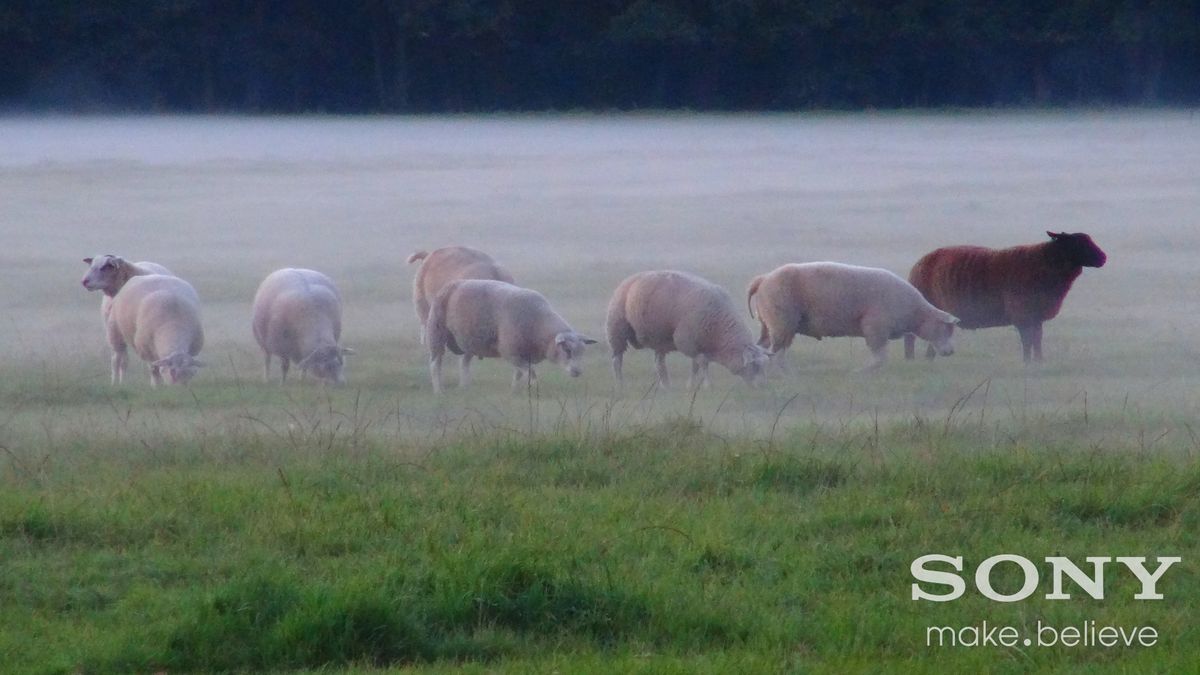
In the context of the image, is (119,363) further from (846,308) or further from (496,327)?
(846,308)

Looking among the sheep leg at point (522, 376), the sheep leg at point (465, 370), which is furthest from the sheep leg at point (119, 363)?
the sheep leg at point (522, 376)

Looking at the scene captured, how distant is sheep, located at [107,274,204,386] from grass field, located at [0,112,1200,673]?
21 centimetres

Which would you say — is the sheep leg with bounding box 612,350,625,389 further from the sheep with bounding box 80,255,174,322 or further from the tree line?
the tree line

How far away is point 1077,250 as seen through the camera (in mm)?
11352

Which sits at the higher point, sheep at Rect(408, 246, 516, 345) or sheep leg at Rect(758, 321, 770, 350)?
sheep at Rect(408, 246, 516, 345)

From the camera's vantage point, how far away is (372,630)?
4.61 m

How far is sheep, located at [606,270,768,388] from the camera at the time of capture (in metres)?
10.2

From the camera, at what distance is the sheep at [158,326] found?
10242 mm

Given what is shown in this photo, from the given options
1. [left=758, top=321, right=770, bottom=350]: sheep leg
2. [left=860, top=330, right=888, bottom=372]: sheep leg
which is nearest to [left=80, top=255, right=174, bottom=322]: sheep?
[left=758, top=321, right=770, bottom=350]: sheep leg

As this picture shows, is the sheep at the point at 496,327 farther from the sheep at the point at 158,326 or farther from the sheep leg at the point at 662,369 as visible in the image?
the sheep at the point at 158,326

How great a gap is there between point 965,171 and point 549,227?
15.1 feet

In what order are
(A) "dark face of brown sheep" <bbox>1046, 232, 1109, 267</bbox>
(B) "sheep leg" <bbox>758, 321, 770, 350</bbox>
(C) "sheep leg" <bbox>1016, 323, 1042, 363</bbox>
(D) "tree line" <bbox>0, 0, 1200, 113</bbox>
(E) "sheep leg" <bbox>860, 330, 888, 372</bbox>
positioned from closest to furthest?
(E) "sheep leg" <bbox>860, 330, 888, 372</bbox>, (C) "sheep leg" <bbox>1016, 323, 1042, 363</bbox>, (B) "sheep leg" <bbox>758, 321, 770, 350</bbox>, (A) "dark face of brown sheep" <bbox>1046, 232, 1109, 267</bbox>, (D) "tree line" <bbox>0, 0, 1200, 113</bbox>

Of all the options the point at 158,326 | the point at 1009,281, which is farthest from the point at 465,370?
the point at 1009,281

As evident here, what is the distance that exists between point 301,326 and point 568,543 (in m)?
5.65
